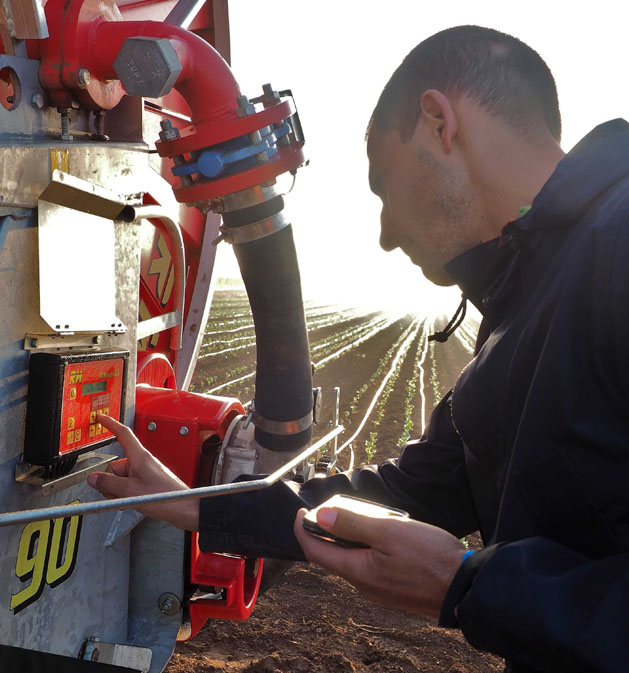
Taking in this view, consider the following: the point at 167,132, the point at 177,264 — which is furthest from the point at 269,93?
the point at 177,264

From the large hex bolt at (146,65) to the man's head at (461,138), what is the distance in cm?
53

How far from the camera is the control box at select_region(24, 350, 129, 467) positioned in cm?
145

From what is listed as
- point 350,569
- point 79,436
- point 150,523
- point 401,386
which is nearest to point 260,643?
point 150,523

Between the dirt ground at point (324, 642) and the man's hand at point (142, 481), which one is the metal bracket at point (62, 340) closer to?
the man's hand at point (142, 481)

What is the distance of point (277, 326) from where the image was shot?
2020 mm

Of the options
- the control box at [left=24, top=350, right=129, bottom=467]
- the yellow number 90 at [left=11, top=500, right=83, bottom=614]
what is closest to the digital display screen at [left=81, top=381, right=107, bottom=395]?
the control box at [left=24, top=350, right=129, bottom=467]

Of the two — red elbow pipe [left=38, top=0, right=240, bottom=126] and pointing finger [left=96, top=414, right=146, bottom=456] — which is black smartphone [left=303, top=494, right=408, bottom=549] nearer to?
pointing finger [left=96, top=414, right=146, bottom=456]

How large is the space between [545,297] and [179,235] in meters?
1.44

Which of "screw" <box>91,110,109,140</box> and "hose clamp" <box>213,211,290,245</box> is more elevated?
"screw" <box>91,110,109,140</box>

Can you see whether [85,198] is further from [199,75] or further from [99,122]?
[199,75]

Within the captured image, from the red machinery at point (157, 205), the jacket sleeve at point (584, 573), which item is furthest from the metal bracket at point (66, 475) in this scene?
the jacket sleeve at point (584, 573)

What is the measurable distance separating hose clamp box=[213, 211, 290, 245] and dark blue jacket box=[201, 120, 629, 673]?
0.69 meters

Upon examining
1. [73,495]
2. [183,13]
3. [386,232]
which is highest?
[183,13]

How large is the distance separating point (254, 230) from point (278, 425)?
0.62 meters
